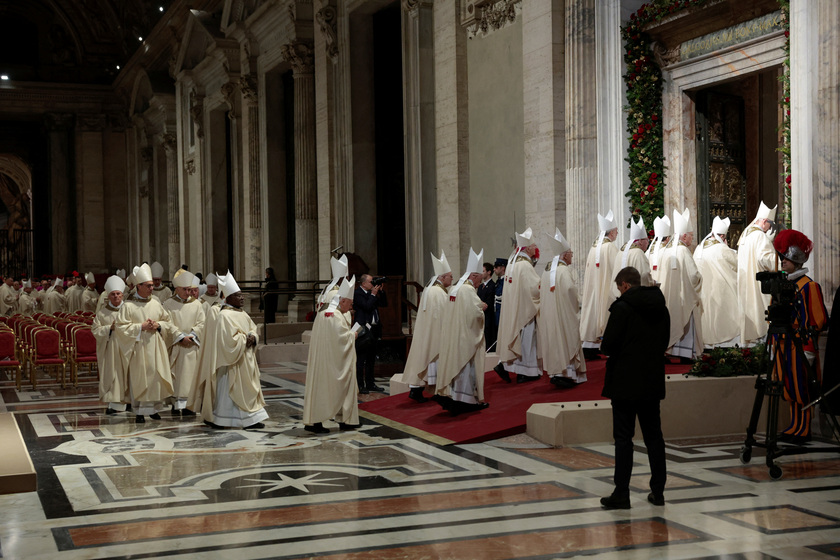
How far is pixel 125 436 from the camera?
9.98m

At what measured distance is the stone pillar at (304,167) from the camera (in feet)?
71.8

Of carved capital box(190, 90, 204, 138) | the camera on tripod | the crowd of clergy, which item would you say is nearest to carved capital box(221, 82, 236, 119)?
carved capital box(190, 90, 204, 138)

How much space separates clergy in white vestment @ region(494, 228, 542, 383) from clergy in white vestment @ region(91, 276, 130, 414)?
432 cm

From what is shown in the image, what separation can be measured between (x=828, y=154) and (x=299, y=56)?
48.4ft

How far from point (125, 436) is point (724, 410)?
5808 mm

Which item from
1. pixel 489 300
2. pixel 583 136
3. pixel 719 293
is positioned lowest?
pixel 489 300

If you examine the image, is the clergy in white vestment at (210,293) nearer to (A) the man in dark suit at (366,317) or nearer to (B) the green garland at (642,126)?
(A) the man in dark suit at (366,317)

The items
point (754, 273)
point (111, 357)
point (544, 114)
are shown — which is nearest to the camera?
point (754, 273)

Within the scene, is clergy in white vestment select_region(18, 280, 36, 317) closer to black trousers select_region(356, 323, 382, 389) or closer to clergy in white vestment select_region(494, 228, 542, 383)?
black trousers select_region(356, 323, 382, 389)

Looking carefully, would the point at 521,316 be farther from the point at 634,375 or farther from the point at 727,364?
the point at 634,375

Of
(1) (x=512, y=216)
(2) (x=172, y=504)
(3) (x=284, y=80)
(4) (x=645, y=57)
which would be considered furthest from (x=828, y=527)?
(3) (x=284, y=80)

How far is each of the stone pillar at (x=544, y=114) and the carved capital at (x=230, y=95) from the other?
13755mm

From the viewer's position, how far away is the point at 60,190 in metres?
40.0

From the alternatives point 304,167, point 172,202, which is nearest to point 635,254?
point 304,167
